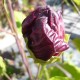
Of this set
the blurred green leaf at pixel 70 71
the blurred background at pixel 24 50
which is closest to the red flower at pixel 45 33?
the blurred background at pixel 24 50

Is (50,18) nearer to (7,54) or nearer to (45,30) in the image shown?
(45,30)

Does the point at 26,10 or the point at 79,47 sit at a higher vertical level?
the point at 79,47

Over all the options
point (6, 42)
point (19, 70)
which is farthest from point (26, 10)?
point (19, 70)

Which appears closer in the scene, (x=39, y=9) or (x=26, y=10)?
(x=39, y=9)

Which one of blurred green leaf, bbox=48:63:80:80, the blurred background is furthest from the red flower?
blurred green leaf, bbox=48:63:80:80

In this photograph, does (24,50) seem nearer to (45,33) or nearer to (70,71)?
(70,71)

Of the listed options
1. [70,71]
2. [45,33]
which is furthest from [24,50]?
[45,33]

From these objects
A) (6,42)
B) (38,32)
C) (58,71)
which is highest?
(38,32)
